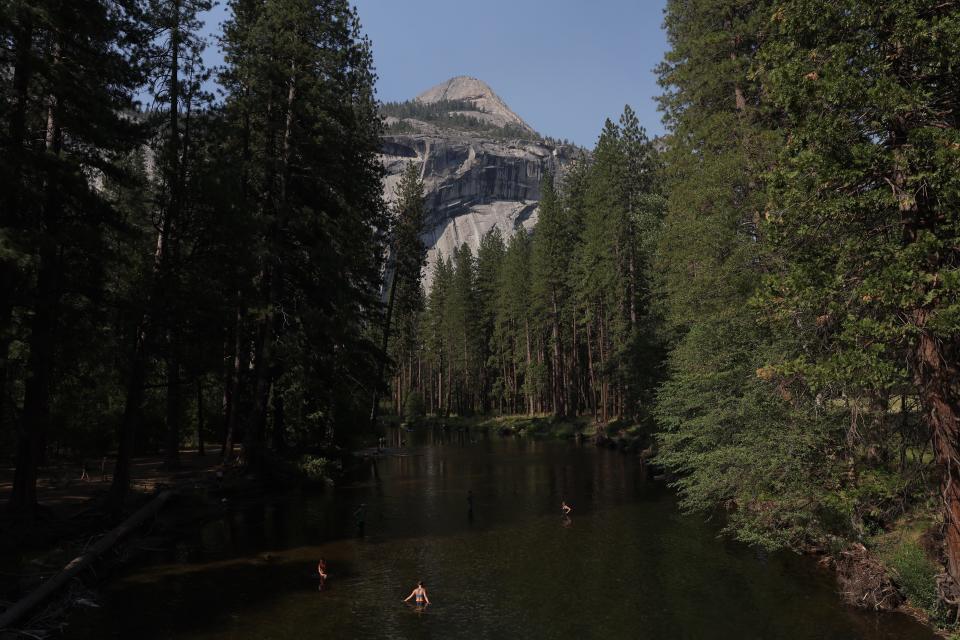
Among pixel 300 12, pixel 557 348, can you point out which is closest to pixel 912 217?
pixel 300 12

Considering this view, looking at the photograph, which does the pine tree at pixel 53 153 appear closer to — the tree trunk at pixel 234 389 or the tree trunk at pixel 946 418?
the tree trunk at pixel 234 389

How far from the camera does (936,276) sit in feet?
32.2

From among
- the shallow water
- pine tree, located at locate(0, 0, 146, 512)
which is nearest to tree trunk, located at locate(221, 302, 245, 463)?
the shallow water

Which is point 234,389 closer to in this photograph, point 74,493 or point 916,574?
point 74,493

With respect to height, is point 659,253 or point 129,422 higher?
point 659,253

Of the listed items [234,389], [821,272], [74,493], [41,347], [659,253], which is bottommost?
[74,493]

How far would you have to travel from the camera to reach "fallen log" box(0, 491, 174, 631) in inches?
494

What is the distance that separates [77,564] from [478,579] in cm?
1038

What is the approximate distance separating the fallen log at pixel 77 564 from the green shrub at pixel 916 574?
62.1ft

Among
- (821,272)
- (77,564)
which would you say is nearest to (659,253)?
(821,272)

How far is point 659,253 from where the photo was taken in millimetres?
27656

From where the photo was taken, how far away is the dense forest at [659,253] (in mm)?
11062

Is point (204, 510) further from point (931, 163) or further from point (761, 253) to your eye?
point (931, 163)

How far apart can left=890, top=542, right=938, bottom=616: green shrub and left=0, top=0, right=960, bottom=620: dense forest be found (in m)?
0.06
